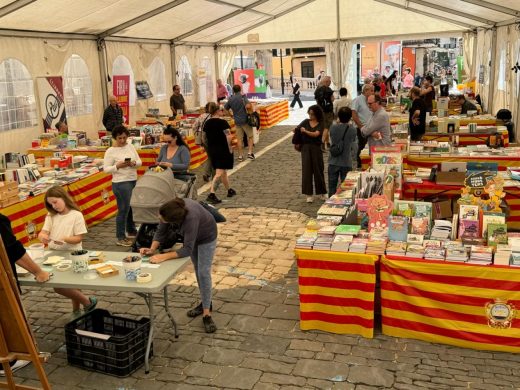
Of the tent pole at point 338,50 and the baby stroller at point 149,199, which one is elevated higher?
the tent pole at point 338,50

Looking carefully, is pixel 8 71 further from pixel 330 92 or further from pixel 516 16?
pixel 516 16

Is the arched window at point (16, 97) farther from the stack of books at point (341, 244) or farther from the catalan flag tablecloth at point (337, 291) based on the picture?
the stack of books at point (341, 244)

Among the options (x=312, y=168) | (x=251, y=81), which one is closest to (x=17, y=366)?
(x=312, y=168)

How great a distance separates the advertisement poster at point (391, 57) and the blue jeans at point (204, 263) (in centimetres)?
2700

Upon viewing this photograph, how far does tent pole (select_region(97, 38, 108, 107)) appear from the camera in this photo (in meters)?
12.7

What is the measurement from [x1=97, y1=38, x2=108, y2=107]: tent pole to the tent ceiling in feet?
0.97

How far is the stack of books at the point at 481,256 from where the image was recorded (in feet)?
14.3

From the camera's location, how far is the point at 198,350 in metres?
4.69

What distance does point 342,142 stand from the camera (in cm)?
799

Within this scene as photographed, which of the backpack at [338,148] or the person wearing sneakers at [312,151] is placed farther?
the person wearing sneakers at [312,151]

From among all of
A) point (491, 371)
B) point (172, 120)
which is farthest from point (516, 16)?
point (491, 371)

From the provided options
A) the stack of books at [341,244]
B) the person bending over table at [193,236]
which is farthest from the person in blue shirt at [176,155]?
the stack of books at [341,244]

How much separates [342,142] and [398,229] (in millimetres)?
3363

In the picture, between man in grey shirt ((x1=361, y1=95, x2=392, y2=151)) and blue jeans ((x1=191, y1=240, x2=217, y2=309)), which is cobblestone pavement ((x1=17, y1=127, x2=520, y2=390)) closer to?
blue jeans ((x1=191, y1=240, x2=217, y2=309))
